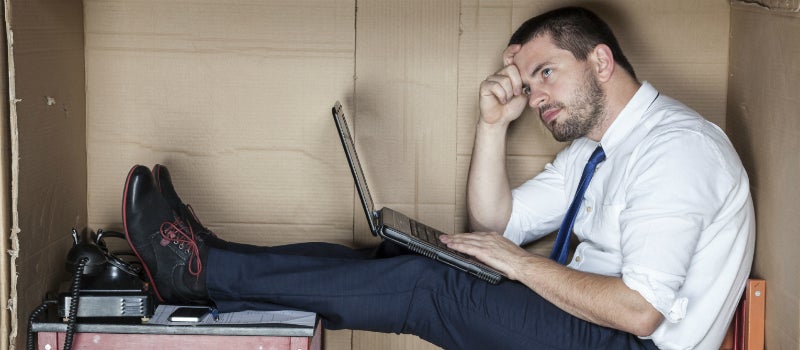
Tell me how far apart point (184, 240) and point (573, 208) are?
82 cm

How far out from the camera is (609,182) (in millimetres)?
1765

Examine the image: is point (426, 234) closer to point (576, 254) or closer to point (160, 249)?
point (576, 254)

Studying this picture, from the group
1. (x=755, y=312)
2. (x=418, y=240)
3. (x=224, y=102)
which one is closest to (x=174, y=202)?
(x=224, y=102)

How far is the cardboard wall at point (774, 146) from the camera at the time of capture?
5.45 feet

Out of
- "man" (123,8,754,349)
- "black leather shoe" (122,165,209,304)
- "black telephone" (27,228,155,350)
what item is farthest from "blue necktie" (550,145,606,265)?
"black telephone" (27,228,155,350)

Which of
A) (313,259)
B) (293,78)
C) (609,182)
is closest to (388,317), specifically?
(313,259)

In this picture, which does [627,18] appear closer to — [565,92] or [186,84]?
[565,92]

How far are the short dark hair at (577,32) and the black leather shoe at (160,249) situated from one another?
865mm

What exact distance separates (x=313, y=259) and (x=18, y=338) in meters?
0.59

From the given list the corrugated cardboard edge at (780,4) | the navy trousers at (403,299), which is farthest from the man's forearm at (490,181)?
the corrugated cardboard edge at (780,4)

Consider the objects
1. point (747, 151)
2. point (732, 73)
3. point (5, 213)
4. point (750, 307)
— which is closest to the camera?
point (5, 213)

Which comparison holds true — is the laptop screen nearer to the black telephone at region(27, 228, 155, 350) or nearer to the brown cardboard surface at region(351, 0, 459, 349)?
the brown cardboard surface at region(351, 0, 459, 349)

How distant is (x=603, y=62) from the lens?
183cm

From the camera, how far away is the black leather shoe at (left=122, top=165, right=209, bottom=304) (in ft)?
5.72
